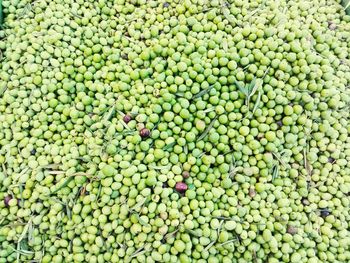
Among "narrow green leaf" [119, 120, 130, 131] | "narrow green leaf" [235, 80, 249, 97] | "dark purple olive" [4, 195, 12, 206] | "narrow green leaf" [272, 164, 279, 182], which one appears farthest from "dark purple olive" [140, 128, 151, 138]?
"dark purple olive" [4, 195, 12, 206]

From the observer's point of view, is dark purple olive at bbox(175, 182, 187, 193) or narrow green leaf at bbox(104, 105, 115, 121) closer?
dark purple olive at bbox(175, 182, 187, 193)

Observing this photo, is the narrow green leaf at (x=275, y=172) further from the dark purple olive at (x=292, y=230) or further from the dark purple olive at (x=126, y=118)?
the dark purple olive at (x=126, y=118)

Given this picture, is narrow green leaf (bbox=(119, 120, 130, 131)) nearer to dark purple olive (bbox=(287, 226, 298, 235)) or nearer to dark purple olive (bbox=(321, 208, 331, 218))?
dark purple olive (bbox=(287, 226, 298, 235))

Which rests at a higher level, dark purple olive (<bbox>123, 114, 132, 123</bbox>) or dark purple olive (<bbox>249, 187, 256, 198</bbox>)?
dark purple olive (<bbox>123, 114, 132, 123</bbox>)

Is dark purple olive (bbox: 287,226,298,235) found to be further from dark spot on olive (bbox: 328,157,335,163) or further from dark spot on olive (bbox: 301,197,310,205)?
dark spot on olive (bbox: 328,157,335,163)

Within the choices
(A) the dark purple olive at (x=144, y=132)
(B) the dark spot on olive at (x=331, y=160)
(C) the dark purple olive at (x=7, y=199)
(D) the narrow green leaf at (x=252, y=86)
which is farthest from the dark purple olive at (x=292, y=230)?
(C) the dark purple olive at (x=7, y=199)

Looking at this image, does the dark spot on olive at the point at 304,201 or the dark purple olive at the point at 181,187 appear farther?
the dark spot on olive at the point at 304,201

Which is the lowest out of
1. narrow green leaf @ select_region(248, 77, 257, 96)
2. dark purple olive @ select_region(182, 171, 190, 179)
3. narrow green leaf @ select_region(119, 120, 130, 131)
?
dark purple olive @ select_region(182, 171, 190, 179)

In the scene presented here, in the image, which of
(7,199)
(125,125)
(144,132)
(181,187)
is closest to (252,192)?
(181,187)

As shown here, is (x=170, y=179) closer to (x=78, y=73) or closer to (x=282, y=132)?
(x=282, y=132)

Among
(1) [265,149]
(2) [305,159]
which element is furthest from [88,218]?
(2) [305,159]

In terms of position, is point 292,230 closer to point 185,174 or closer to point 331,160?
point 331,160
